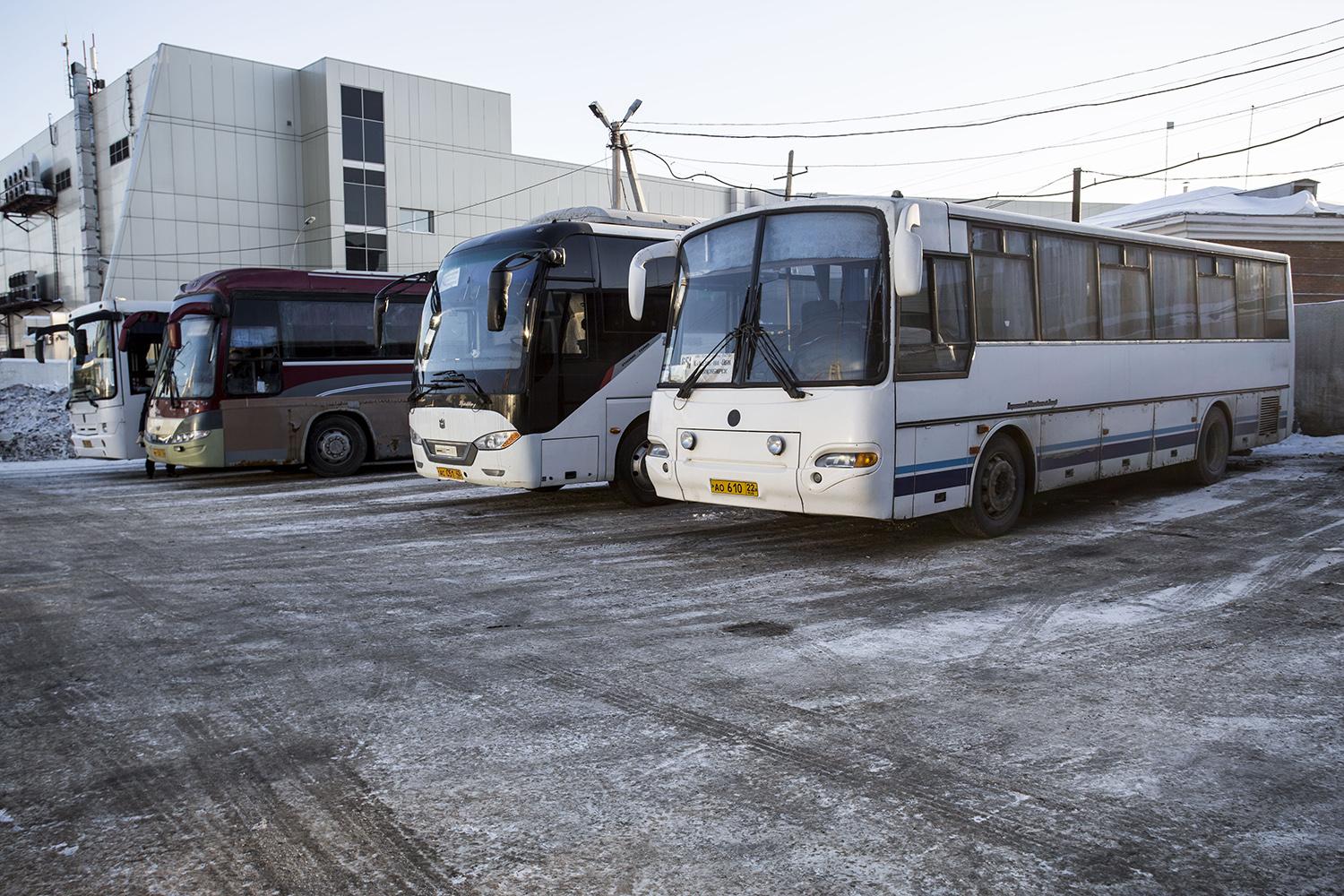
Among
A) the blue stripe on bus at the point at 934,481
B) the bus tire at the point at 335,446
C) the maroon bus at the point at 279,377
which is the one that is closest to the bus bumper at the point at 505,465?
the blue stripe on bus at the point at 934,481

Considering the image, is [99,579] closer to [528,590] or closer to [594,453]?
[528,590]

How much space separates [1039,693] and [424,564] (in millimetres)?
5331

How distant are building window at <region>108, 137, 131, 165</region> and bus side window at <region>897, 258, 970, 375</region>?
153 ft

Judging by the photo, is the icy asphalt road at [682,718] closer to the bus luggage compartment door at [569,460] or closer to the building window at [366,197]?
the bus luggage compartment door at [569,460]

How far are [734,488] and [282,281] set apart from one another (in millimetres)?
11156

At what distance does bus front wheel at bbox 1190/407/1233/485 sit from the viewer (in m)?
13.0

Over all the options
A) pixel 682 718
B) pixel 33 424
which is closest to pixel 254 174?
pixel 33 424

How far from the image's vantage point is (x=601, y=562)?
8.72 m

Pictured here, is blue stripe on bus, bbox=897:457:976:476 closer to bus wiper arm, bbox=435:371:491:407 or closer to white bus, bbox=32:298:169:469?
bus wiper arm, bbox=435:371:491:407

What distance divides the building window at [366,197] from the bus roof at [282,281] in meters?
31.3

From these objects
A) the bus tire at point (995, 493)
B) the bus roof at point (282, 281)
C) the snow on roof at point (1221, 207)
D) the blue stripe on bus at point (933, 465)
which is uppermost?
the snow on roof at point (1221, 207)

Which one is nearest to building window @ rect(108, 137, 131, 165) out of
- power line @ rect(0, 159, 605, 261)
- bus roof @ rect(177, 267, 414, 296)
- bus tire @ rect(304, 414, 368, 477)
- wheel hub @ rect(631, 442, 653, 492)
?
power line @ rect(0, 159, 605, 261)

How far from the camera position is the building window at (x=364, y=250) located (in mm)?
47406

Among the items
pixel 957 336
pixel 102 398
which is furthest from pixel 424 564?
pixel 102 398
